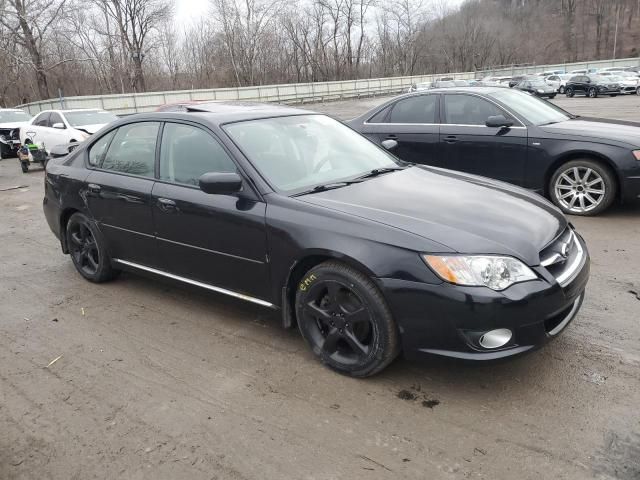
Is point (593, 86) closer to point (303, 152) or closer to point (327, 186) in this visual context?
point (303, 152)

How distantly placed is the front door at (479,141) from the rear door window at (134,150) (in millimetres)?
4305

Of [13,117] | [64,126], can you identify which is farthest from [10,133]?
[64,126]

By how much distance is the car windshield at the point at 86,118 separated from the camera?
14078 millimetres

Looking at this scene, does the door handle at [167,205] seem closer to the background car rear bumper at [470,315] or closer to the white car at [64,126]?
the background car rear bumper at [470,315]

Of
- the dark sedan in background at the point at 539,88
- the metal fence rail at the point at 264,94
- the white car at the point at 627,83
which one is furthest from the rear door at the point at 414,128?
the white car at the point at 627,83

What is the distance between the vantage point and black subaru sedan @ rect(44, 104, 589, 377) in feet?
9.08

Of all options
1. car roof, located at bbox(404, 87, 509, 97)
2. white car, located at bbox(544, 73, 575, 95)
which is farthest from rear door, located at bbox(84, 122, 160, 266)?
white car, located at bbox(544, 73, 575, 95)

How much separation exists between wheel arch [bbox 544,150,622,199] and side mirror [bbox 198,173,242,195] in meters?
4.61

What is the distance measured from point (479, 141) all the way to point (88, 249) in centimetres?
489

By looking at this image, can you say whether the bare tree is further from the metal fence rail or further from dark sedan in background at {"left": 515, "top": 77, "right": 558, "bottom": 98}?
dark sedan in background at {"left": 515, "top": 77, "right": 558, "bottom": 98}

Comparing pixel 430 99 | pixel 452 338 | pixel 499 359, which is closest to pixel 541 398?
pixel 499 359

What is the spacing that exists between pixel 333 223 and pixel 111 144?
260 cm

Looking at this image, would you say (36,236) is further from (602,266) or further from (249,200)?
(602,266)

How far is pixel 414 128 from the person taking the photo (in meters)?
7.52
